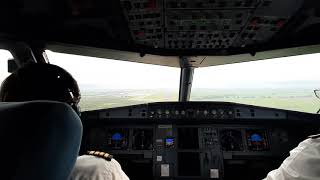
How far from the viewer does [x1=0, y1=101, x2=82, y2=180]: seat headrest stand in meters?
0.70

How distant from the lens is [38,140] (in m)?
0.72

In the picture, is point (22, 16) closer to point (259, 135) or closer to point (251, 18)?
point (251, 18)

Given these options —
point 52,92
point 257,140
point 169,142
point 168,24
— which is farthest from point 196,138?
point 52,92

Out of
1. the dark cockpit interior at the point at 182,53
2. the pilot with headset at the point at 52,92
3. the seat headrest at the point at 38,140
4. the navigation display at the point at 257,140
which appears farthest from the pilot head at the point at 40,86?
the navigation display at the point at 257,140

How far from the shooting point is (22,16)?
86.5 inches

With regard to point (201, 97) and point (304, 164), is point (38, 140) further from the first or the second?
point (201, 97)

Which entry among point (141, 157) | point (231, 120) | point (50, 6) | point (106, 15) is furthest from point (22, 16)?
point (231, 120)

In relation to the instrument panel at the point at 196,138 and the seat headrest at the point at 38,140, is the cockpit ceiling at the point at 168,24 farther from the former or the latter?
the seat headrest at the point at 38,140

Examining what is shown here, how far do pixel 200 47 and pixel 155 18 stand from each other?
0.96 metres

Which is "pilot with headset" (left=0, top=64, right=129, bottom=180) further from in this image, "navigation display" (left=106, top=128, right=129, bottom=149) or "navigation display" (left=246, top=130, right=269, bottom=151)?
"navigation display" (left=246, top=130, right=269, bottom=151)

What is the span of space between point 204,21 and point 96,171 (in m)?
1.46

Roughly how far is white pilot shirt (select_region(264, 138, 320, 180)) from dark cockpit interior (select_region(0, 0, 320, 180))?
3.11 feet

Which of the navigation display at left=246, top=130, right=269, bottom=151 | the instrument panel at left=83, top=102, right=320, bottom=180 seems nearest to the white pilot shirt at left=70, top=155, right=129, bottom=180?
the instrument panel at left=83, top=102, right=320, bottom=180

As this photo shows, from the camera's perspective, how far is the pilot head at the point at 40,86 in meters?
0.98
